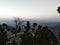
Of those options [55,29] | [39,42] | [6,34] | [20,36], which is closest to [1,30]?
[6,34]

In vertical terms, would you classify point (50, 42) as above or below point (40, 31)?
below

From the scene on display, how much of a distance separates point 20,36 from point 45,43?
1.66 ft

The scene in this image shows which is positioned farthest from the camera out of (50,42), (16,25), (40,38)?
(16,25)

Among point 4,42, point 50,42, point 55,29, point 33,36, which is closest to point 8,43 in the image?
point 4,42

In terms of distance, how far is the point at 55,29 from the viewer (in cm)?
521

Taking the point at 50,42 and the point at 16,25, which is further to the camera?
the point at 16,25

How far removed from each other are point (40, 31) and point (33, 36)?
18 centimetres

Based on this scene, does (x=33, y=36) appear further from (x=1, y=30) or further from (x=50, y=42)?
(x=1, y=30)

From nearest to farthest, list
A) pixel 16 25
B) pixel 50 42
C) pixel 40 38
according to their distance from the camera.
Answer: pixel 40 38, pixel 50 42, pixel 16 25

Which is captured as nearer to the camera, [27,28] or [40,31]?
[40,31]

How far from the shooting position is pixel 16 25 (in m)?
4.94

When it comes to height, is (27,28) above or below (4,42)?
above

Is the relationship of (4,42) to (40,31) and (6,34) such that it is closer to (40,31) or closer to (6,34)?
(6,34)

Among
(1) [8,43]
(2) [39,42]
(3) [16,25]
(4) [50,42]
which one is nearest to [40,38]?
(2) [39,42]
